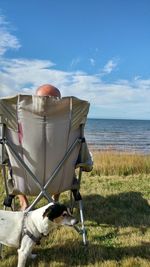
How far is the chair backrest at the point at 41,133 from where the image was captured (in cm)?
356

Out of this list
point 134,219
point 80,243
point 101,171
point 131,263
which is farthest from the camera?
point 101,171

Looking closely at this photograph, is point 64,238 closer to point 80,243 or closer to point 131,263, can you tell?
point 80,243

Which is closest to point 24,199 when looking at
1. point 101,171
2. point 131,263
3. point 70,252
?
point 70,252

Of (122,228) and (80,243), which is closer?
(80,243)

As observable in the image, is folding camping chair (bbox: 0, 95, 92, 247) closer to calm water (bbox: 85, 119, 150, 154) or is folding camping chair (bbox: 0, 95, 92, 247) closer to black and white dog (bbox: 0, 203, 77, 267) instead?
black and white dog (bbox: 0, 203, 77, 267)

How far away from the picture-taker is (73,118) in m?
3.74

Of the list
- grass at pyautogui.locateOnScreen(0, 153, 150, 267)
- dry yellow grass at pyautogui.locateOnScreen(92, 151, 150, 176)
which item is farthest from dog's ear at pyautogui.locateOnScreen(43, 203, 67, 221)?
dry yellow grass at pyautogui.locateOnScreen(92, 151, 150, 176)

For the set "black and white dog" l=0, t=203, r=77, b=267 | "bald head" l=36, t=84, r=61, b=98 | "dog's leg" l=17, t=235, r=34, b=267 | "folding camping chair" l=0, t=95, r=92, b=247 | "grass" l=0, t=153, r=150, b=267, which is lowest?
"grass" l=0, t=153, r=150, b=267

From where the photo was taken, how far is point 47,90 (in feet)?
13.7

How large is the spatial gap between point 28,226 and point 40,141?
836 millimetres

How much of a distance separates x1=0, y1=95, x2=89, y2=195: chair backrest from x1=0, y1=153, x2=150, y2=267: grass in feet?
1.92

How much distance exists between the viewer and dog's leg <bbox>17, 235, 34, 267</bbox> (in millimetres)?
3182

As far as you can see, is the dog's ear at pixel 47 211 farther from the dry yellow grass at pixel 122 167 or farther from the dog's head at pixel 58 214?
the dry yellow grass at pixel 122 167

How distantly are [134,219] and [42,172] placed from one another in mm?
1574
